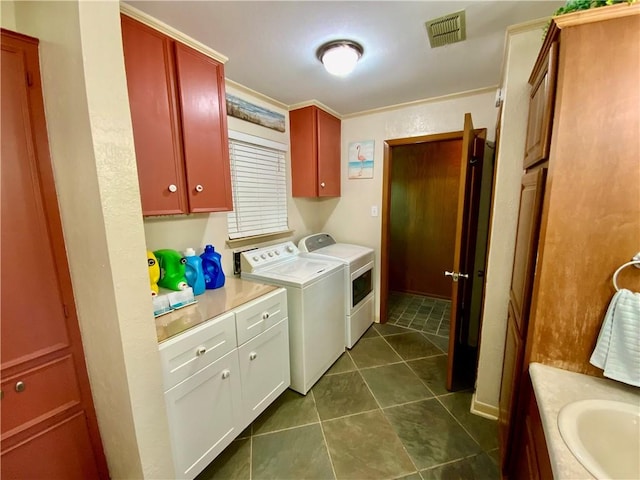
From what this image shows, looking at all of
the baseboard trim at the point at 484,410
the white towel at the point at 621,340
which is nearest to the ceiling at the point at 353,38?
the white towel at the point at 621,340

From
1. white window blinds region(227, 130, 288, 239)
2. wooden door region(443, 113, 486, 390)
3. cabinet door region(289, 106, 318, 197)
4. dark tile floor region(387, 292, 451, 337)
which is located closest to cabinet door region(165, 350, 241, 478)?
white window blinds region(227, 130, 288, 239)

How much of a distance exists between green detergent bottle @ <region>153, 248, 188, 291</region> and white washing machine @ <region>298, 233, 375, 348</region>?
1223 millimetres

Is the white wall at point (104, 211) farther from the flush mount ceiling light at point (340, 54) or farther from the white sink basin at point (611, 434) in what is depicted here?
the white sink basin at point (611, 434)

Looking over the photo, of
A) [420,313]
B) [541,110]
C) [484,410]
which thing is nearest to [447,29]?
[541,110]

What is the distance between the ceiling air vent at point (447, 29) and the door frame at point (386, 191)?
105cm

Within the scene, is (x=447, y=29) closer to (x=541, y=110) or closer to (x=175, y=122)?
(x=541, y=110)

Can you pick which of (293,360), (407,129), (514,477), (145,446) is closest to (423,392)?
(514,477)

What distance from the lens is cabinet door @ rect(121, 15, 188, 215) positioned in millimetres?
1253

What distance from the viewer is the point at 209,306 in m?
1.49

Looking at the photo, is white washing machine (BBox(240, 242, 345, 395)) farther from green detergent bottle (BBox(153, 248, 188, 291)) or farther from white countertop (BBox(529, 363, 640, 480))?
white countertop (BBox(529, 363, 640, 480))

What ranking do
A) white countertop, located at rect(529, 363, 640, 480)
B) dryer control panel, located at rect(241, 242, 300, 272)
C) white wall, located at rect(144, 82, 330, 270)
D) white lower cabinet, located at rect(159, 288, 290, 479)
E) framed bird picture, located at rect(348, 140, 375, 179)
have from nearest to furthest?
white countertop, located at rect(529, 363, 640, 480)
white lower cabinet, located at rect(159, 288, 290, 479)
white wall, located at rect(144, 82, 330, 270)
dryer control panel, located at rect(241, 242, 300, 272)
framed bird picture, located at rect(348, 140, 375, 179)

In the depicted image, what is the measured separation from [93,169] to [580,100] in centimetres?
161

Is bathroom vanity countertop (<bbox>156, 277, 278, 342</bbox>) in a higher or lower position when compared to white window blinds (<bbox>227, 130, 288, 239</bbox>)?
lower

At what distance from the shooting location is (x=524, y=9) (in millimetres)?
1255
